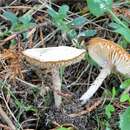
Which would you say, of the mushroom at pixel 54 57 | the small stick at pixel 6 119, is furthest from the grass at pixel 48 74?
the mushroom at pixel 54 57

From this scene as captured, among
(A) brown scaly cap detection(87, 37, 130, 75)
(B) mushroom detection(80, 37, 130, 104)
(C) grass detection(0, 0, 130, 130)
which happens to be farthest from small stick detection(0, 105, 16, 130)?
(A) brown scaly cap detection(87, 37, 130, 75)

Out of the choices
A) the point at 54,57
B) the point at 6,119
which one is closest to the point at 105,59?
the point at 54,57

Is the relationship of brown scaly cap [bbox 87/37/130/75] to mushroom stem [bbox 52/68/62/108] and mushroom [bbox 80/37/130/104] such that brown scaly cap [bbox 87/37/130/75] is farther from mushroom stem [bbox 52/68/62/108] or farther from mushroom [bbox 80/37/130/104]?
mushroom stem [bbox 52/68/62/108]

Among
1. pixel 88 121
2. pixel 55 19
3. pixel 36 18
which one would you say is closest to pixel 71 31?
pixel 55 19

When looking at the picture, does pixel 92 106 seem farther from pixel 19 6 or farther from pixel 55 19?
pixel 19 6

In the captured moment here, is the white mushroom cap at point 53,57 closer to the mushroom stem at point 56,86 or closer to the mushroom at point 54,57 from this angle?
the mushroom at point 54,57
